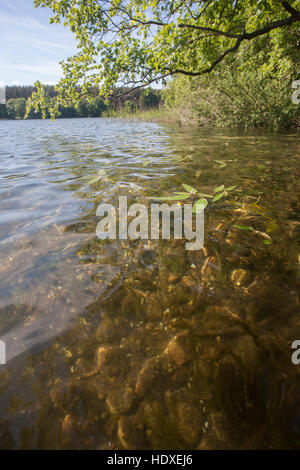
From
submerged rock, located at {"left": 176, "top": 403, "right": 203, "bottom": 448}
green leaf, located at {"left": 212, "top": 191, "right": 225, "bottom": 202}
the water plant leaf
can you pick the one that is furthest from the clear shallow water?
the water plant leaf

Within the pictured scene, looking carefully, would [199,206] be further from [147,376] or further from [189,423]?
[189,423]

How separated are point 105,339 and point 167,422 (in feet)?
1.34

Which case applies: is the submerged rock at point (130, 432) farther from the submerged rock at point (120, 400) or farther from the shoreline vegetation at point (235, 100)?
the shoreline vegetation at point (235, 100)

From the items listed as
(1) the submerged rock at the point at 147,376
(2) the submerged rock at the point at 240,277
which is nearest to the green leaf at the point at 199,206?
(2) the submerged rock at the point at 240,277

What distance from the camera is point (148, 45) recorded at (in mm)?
4902

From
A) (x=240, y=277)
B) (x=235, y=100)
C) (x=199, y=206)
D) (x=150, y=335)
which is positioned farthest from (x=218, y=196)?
(x=235, y=100)

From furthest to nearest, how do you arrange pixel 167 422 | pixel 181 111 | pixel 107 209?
pixel 181 111 → pixel 107 209 → pixel 167 422

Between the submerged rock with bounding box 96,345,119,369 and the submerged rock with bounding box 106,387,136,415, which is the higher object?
the submerged rock with bounding box 96,345,119,369

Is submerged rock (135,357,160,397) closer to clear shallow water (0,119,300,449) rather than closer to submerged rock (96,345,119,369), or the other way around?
clear shallow water (0,119,300,449)

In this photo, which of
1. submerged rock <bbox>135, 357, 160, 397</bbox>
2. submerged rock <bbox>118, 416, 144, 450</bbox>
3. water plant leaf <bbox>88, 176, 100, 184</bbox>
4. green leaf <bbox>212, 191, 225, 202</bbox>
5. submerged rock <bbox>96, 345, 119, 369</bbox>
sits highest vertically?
water plant leaf <bbox>88, 176, 100, 184</bbox>

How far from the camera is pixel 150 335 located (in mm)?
1026

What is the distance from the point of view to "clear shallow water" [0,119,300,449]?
74 cm

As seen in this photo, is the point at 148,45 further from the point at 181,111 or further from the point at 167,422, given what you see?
the point at 181,111

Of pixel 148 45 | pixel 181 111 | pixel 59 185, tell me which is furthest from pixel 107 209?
pixel 181 111
